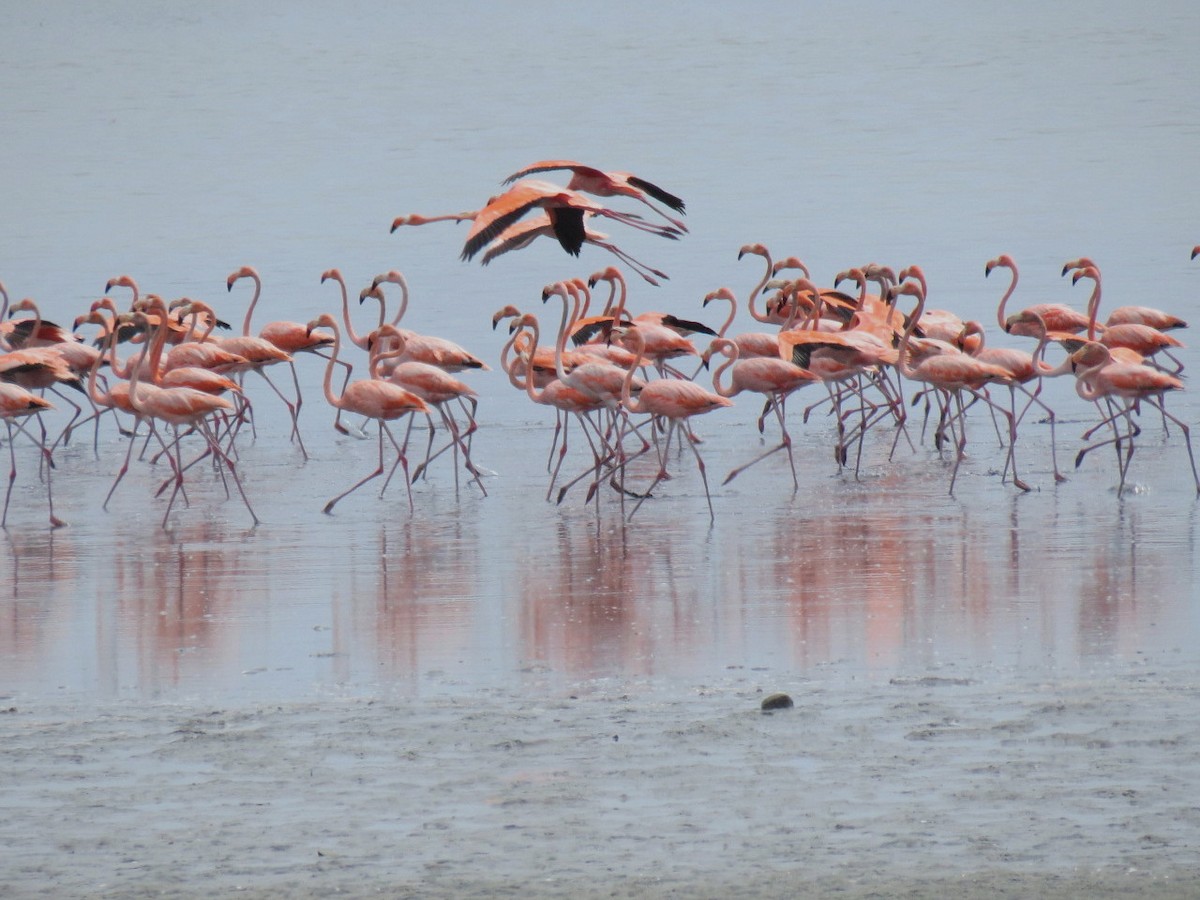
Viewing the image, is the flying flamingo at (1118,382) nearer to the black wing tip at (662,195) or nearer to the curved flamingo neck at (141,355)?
the black wing tip at (662,195)

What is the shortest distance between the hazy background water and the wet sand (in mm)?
426

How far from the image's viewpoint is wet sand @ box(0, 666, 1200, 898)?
444cm

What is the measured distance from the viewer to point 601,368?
400 inches

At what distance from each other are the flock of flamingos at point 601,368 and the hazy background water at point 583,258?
309mm

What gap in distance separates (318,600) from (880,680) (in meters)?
2.34

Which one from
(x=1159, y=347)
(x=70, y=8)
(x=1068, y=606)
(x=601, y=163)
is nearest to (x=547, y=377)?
(x=1159, y=347)

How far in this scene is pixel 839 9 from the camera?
213ft

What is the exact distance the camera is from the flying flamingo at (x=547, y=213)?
30.7ft

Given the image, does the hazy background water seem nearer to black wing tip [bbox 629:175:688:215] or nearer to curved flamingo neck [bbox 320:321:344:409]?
curved flamingo neck [bbox 320:321:344:409]

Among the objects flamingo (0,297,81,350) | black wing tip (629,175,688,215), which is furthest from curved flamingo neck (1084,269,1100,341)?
flamingo (0,297,81,350)

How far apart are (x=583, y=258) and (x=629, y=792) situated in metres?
19.7

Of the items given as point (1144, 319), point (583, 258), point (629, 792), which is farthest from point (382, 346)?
point (583, 258)

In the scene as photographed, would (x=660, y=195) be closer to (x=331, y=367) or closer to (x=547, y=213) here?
(x=547, y=213)

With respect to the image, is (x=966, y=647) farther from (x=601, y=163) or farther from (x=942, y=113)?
(x=942, y=113)
